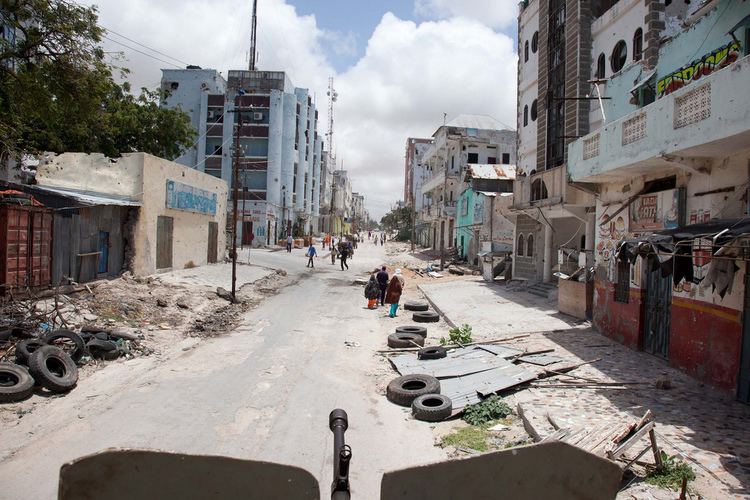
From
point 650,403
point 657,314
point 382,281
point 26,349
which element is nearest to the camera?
point 650,403

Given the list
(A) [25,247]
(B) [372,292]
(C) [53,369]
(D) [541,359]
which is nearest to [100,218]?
(A) [25,247]

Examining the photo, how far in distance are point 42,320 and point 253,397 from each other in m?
5.60

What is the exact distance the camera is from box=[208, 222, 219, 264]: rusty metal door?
87.0ft

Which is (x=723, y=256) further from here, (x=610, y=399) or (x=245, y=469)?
(x=245, y=469)

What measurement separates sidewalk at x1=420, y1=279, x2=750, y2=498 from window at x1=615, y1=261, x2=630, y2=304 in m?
1.11

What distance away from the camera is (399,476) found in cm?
193

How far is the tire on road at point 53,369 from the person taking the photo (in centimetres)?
769

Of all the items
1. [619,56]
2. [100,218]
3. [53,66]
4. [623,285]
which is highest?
[619,56]

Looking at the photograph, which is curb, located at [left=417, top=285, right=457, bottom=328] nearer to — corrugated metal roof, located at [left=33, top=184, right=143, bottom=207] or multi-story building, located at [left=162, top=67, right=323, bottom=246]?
corrugated metal roof, located at [left=33, top=184, right=143, bottom=207]

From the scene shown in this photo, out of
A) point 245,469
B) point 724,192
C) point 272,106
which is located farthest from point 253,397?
point 272,106

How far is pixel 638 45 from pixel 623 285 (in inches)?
385

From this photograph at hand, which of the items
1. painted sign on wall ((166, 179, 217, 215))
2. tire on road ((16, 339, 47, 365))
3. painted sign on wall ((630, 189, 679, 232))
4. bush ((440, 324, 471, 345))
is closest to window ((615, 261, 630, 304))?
painted sign on wall ((630, 189, 679, 232))

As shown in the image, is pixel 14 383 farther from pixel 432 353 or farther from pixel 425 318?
pixel 425 318

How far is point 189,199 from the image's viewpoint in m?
22.3
